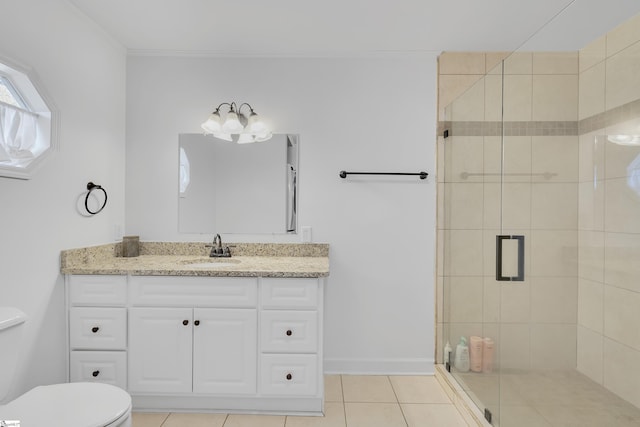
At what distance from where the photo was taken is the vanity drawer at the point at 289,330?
2.23 m

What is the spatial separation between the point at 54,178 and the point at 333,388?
211 cm

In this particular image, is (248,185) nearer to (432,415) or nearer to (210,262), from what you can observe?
(210,262)

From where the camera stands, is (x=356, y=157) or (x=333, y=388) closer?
(x=333, y=388)

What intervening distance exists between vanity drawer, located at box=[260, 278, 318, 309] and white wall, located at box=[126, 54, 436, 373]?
64 cm

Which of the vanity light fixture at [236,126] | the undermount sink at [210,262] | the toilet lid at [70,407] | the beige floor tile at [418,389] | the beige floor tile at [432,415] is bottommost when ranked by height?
the beige floor tile at [432,415]

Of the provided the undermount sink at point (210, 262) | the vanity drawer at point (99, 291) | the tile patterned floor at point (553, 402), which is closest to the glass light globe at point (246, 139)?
the undermount sink at point (210, 262)

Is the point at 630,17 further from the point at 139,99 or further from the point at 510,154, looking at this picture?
the point at 139,99

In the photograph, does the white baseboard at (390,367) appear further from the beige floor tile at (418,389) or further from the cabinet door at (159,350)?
the cabinet door at (159,350)

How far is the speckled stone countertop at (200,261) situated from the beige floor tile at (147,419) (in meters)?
0.82

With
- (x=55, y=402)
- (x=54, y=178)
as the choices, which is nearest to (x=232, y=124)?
(x=54, y=178)

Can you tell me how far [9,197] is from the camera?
1.86 metres

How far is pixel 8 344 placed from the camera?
1.54m

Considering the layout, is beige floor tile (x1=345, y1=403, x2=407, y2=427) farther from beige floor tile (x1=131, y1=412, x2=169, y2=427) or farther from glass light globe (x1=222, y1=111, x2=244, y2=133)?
glass light globe (x1=222, y1=111, x2=244, y2=133)

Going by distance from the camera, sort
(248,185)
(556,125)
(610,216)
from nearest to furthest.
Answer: (610,216)
(556,125)
(248,185)
